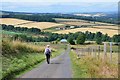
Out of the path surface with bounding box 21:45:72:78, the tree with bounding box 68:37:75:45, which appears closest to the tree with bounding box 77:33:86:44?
the tree with bounding box 68:37:75:45

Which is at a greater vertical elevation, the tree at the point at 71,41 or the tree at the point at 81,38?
the tree at the point at 81,38

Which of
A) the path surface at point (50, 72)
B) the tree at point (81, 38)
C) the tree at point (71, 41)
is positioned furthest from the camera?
the tree at point (71, 41)

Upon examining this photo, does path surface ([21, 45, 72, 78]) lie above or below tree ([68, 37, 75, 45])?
above

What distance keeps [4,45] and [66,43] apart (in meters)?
99.1

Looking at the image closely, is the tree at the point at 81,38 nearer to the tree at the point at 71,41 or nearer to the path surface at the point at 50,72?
the tree at the point at 71,41

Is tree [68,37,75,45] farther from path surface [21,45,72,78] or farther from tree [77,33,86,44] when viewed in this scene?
path surface [21,45,72,78]

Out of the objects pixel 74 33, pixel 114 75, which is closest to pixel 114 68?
pixel 114 75

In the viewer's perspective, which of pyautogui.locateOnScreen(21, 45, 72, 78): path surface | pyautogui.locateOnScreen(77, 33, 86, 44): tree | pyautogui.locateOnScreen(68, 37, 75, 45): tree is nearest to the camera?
pyautogui.locateOnScreen(21, 45, 72, 78): path surface

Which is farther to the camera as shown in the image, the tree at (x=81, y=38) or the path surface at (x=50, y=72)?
the tree at (x=81, y=38)

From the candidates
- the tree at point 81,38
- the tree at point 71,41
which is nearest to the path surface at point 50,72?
the tree at point 81,38

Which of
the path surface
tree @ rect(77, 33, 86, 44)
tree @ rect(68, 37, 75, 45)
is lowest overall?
tree @ rect(68, 37, 75, 45)

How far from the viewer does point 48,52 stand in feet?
91.6

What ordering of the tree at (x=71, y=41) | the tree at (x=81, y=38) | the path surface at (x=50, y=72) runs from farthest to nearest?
the tree at (x=71, y=41)
the tree at (x=81, y=38)
the path surface at (x=50, y=72)

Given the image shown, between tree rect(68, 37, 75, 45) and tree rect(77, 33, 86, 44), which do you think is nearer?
tree rect(77, 33, 86, 44)
